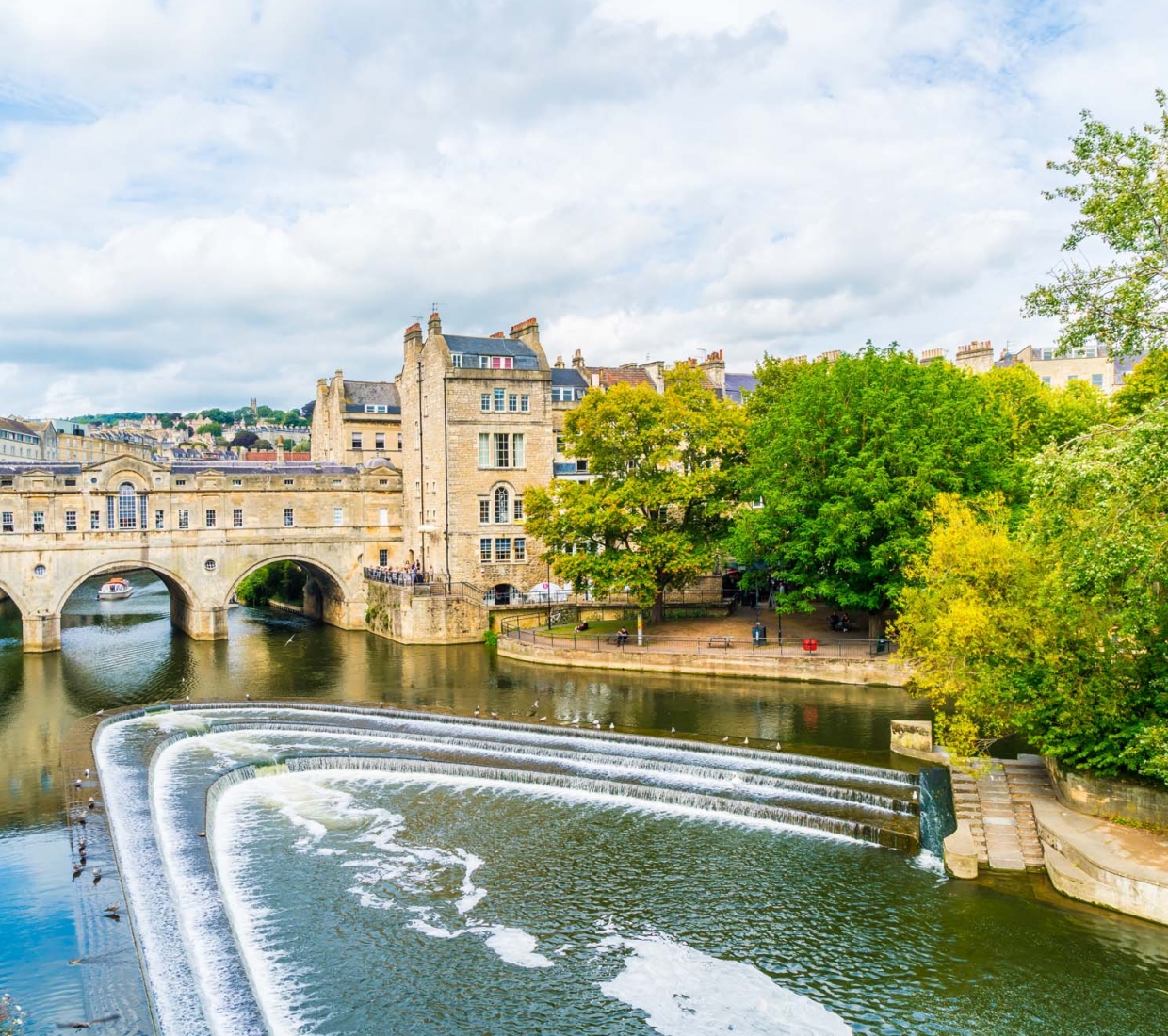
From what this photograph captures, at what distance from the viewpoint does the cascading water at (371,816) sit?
1672cm

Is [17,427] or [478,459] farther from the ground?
[17,427]

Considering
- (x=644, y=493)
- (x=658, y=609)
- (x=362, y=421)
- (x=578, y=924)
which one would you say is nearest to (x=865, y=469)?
(x=644, y=493)

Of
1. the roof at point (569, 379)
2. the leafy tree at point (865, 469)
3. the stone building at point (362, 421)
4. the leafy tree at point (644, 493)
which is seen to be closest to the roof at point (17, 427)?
the stone building at point (362, 421)

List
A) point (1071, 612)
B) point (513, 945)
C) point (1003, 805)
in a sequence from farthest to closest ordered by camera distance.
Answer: point (1003, 805) < point (1071, 612) < point (513, 945)

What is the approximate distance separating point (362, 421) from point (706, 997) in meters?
59.5

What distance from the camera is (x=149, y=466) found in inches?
2032

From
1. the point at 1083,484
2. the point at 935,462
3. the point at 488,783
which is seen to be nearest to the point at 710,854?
the point at 488,783

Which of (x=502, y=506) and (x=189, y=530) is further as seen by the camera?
(x=502, y=506)

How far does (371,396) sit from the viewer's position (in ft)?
241

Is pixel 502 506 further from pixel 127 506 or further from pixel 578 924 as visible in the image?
pixel 578 924

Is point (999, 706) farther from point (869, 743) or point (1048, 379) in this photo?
point (1048, 379)

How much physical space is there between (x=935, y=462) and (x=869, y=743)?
1327 centimetres

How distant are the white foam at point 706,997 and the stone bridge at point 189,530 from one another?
40453 millimetres

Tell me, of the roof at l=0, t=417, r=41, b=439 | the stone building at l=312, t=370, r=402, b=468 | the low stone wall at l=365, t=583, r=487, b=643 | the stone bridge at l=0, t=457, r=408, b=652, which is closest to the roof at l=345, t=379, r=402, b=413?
the stone building at l=312, t=370, r=402, b=468
